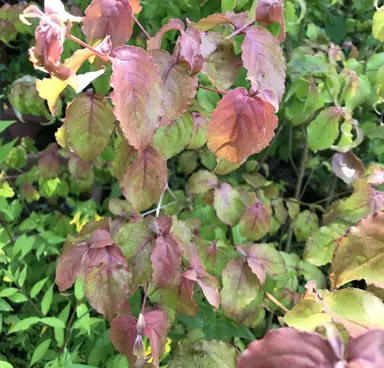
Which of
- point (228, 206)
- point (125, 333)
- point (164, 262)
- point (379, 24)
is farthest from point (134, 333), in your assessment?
point (379, 24)

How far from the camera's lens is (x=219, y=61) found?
2.27ft

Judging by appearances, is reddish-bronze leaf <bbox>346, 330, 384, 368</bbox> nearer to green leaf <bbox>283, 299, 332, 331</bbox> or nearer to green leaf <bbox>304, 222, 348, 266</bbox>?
green leaf <bbox>283, 299, 332, 331</bbox>

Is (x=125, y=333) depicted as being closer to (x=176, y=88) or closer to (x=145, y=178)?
(x=145, y=178)

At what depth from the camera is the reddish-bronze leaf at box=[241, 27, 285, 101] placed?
630 mm

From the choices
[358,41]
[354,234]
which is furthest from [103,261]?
[358,41]

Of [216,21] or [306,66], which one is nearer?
[216,21]

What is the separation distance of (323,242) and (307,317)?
550 mm

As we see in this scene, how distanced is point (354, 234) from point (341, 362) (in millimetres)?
171

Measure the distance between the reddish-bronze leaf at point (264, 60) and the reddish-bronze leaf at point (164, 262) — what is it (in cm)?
29

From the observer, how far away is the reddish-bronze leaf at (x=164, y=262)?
0.71m

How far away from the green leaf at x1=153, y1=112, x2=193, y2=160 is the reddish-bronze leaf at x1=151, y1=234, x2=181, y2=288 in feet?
0.47

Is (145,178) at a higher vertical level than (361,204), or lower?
higher

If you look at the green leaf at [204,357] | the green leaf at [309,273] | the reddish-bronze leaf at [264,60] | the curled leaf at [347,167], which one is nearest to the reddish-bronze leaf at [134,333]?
the green leaf at [204,357]

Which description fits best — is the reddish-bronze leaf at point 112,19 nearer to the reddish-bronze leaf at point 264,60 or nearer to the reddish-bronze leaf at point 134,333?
the reddish-bronze leaf at point 264,60
